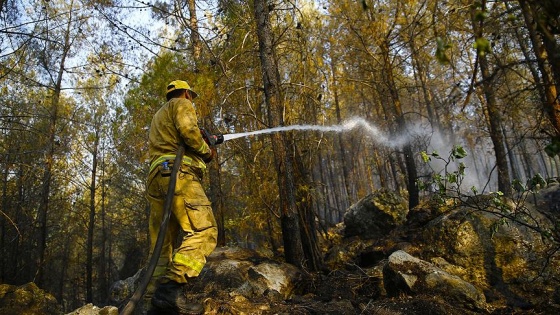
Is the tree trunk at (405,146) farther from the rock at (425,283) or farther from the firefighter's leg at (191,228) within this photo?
the firefighter's leg at (191,228)

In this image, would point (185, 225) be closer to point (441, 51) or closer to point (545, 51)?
point (441, 51)

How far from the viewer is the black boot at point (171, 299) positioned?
121 inches

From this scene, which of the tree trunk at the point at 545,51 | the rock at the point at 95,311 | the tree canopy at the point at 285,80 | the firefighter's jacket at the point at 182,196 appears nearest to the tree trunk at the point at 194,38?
the tree canopy at the point at 285,80

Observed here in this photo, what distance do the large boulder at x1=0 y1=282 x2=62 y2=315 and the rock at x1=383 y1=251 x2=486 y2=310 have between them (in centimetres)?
822

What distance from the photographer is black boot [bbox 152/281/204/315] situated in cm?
308

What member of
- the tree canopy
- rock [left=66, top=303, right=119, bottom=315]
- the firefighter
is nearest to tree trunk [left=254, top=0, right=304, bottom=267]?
the tree canopy

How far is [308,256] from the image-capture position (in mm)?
5793

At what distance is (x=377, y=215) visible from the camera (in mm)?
10070

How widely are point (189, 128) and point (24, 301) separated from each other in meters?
7.69

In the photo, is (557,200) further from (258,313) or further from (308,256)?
(258,313)

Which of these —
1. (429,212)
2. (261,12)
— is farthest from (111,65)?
(429,212)

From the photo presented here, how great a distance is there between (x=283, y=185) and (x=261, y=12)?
3059 millimetres

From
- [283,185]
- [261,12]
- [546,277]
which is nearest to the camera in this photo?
[546,277]

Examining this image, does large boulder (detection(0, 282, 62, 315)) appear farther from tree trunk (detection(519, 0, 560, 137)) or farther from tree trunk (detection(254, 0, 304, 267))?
tree trunk (detection(519, 0, 560, 137))
